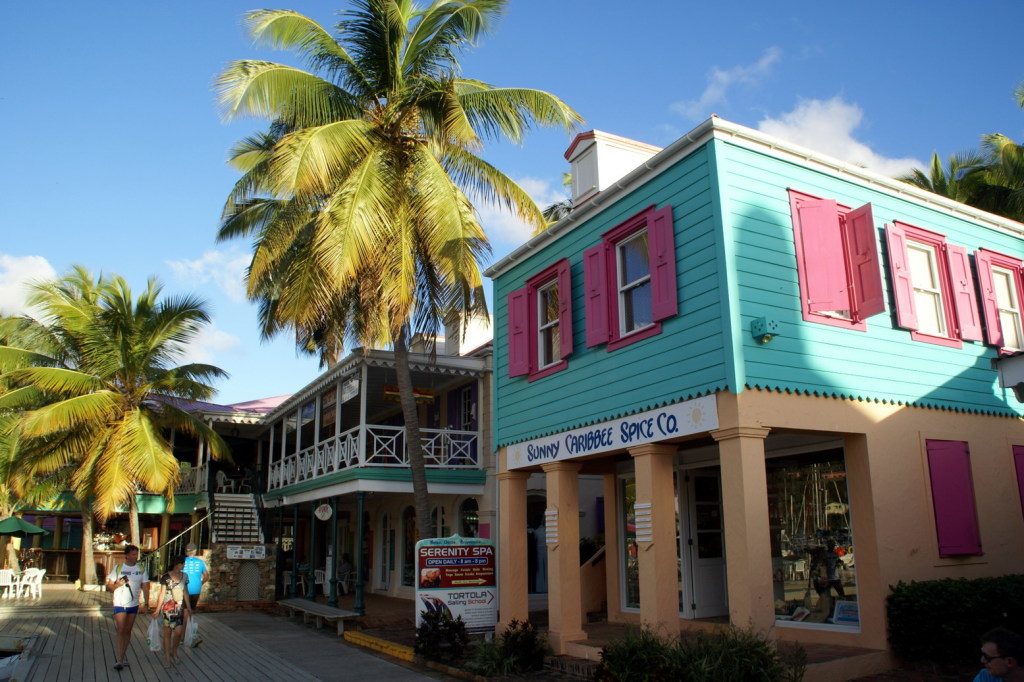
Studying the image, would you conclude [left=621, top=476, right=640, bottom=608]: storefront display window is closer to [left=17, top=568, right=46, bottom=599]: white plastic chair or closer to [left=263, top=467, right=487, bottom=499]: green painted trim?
[left=263, top=467, right=487, bottom=499]: green painted trim

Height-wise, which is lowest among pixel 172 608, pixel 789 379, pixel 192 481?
pixel 172 608

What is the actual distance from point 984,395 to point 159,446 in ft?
59.5

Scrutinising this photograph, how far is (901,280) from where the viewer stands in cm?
977

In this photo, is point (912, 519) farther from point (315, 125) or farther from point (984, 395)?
point (315, 125)

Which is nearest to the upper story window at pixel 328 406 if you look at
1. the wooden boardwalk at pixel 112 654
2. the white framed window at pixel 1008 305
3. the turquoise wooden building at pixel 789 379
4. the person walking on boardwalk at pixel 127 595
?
the wooden boardwalk at pixel 112 654

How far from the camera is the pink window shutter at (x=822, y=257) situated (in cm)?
905

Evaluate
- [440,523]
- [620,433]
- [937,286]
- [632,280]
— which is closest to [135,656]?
[620,433]

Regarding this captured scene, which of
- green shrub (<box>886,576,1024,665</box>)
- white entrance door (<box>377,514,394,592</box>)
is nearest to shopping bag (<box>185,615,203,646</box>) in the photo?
white entrance door (<box>377,514,394,592</box>)

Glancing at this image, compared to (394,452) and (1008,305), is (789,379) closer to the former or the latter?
(1008,305)

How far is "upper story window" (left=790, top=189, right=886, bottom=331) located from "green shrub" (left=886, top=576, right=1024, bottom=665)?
302 cm

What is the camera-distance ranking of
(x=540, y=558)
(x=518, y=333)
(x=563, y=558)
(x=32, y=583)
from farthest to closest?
(x=32, y=583) → (x=540, y=558) → (x=518, y=333) → (x=563, y=558)

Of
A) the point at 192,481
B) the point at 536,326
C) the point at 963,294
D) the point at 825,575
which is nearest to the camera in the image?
the point at 825,575

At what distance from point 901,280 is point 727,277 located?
9.13ft

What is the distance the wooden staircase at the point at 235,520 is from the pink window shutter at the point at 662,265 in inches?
680
